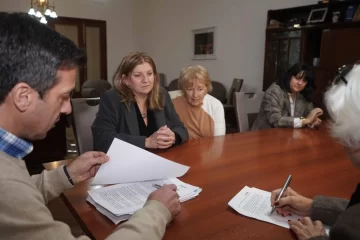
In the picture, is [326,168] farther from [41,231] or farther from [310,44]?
[310,44]

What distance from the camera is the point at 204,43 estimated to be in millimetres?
6227

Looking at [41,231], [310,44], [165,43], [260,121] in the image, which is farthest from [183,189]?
[165,43]

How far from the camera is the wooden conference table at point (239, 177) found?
862 millimetres

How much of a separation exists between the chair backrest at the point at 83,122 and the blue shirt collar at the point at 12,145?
1141mm

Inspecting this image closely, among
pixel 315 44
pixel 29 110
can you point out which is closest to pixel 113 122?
pixel 29 110

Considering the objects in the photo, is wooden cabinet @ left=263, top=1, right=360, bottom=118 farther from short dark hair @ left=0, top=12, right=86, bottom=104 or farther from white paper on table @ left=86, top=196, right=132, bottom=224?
short dark hair @ left=0, top=12, right=86, bottom=104

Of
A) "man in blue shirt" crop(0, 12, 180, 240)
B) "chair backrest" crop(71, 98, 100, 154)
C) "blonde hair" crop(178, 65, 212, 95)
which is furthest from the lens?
"blonde hair" crop(178, 65, 212, 95)

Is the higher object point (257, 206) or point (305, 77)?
point (305, 77)

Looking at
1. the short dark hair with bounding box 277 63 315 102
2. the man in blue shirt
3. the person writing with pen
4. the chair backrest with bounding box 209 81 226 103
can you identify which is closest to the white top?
the short dark hair with bounding box 277 63 315 102

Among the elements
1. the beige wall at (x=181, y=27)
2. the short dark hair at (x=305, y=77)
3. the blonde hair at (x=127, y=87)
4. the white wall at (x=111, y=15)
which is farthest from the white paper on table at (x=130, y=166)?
the white wall at (x=111, y=15)

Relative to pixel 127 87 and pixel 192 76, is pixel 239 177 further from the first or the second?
pixel 192 76

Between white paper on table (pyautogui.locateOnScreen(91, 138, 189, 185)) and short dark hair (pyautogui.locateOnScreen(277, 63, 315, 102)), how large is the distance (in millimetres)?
1825

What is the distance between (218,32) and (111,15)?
Answer: 330cm

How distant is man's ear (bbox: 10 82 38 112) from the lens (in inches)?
25.7
